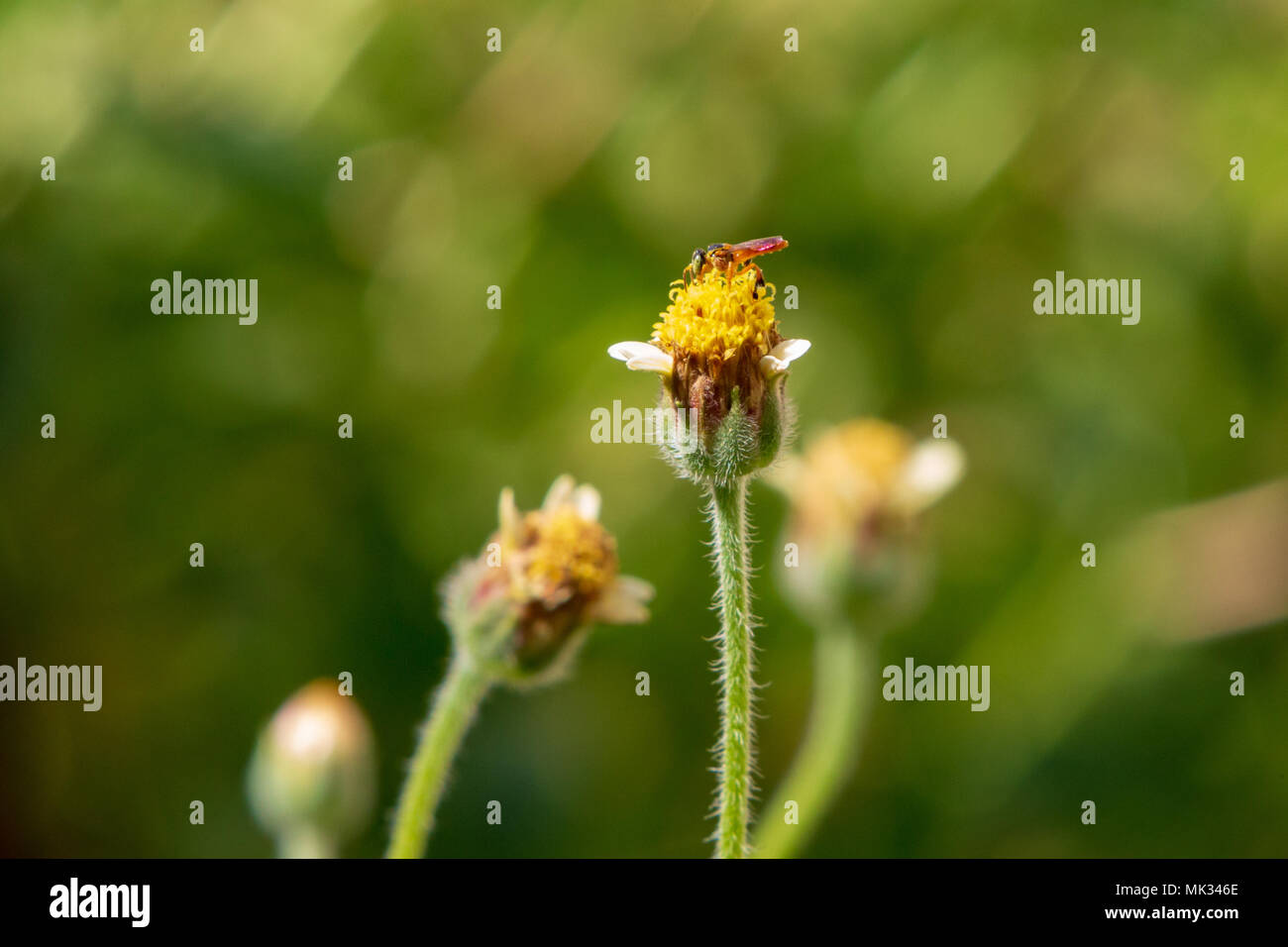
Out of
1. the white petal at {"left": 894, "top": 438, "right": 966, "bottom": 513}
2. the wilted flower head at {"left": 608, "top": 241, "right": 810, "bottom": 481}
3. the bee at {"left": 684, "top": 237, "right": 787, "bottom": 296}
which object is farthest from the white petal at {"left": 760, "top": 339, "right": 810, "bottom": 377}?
the white petal at {"left": 894, "top": 438, "right": 966, "bottom": 513}

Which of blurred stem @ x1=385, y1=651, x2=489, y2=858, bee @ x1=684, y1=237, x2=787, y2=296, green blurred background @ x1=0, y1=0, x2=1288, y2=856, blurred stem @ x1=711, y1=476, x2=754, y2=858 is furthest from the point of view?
green blurred background @ x1=0, y1=0, x2=1288, y2=856

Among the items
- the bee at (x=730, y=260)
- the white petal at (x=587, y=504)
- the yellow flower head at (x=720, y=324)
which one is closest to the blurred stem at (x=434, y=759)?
the white petal at (x=587, y=504)

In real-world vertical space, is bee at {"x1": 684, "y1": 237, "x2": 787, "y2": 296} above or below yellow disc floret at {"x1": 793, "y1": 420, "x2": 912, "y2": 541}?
above

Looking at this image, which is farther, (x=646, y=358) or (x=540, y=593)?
(x=540, y=593)

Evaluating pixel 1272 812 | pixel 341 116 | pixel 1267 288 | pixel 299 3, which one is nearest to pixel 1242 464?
pixel 1267 288

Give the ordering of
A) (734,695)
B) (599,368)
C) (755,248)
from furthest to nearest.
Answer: (599,368)
(755,248)
(734,695)

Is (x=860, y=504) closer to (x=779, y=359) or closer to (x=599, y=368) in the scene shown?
(x=779, y=359)

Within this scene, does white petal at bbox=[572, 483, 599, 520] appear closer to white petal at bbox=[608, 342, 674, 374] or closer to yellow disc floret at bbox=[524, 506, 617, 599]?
yellow disc floret at bbox=[524, 506, 617, 599]

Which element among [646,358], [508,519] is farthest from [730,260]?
[508,519]

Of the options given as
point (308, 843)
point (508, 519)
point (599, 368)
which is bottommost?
point (308, 843)
